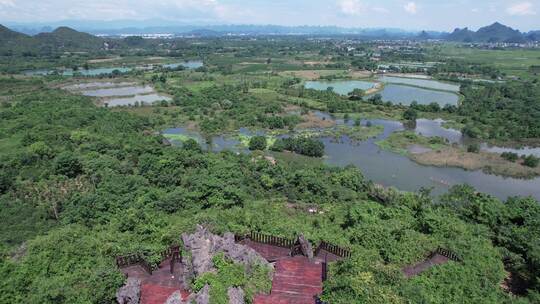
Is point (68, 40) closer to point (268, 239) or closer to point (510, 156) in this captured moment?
point (510, 156)

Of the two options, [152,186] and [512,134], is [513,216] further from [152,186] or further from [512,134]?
Answer: [512,134]

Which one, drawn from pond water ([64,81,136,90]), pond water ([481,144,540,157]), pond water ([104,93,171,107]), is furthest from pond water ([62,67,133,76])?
pond water ([481,144,540,157])

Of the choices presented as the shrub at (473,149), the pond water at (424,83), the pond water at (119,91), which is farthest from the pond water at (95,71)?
the shrub at (473,149)

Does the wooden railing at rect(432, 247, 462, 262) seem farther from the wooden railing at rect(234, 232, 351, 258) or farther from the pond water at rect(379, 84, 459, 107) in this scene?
the pond water at rect(379, 84, 459, 107)

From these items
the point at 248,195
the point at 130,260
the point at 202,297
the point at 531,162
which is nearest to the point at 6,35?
the point at 248,195

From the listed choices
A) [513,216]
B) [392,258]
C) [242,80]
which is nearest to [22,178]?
[392,258]
